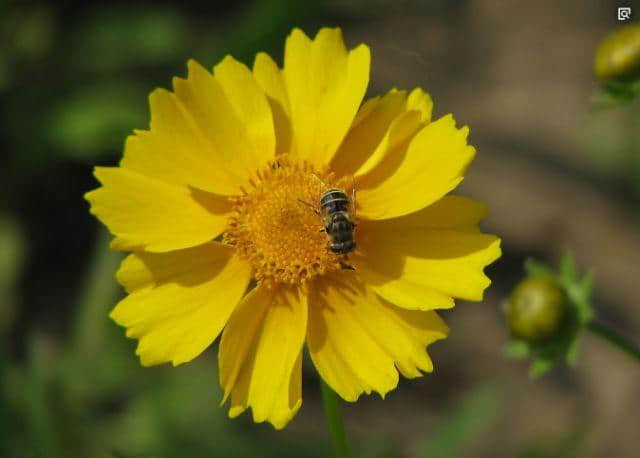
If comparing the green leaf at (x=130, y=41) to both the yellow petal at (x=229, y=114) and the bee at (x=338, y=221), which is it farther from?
the bee at (x=338, y=221)

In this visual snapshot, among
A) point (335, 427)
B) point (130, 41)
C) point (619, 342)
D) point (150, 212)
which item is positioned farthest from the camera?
point (130, 41)

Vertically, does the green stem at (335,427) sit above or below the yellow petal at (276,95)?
below

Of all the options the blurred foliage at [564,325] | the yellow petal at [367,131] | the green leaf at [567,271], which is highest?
the yellow petal at [367,131]

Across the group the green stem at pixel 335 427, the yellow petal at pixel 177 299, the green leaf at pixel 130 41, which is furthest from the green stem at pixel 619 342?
the green leaf at pixel 130 41

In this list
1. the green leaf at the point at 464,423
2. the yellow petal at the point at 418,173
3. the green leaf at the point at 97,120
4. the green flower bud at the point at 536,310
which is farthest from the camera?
the green leaf at the point at 97,120

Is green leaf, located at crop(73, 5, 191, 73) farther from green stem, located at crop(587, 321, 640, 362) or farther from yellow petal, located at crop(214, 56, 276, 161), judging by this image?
green stem, located at crop(587, 321, 640, 362)

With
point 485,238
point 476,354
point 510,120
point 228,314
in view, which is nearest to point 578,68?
point 510,120

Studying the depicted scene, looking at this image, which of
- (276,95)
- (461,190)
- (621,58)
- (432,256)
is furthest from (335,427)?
(461,190)

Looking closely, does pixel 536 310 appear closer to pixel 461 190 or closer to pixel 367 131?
pixel 367 131

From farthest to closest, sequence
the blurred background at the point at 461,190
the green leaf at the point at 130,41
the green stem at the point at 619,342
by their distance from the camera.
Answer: the green leaf at the point at 130,41
the blurred background at the point at 461,190
the green stem at the point at 619,342
